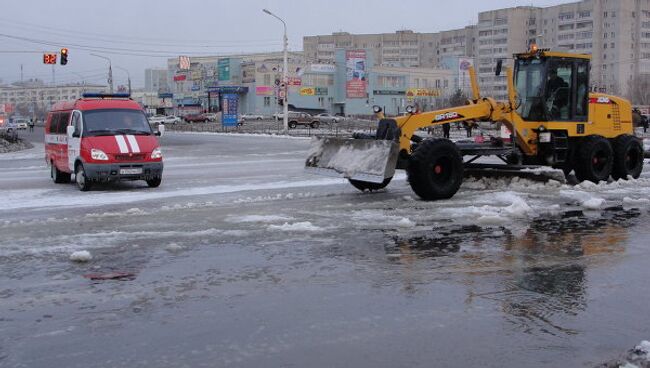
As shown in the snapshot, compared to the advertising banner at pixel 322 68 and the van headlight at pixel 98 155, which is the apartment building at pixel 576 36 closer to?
the advertising banner at pixel 322 68

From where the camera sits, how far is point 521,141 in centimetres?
1483

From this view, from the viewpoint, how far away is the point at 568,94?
15336 millimetres

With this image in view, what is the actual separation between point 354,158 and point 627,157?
7.19m

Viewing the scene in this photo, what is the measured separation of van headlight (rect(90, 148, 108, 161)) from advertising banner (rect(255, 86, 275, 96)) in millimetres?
91194

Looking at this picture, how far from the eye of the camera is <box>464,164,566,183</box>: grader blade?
1493cm

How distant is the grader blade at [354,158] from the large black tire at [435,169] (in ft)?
1.44

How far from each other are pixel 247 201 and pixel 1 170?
12.7 m

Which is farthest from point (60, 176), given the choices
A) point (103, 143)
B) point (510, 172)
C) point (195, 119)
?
point (195, 119)

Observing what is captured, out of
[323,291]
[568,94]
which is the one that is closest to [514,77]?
[568,94]

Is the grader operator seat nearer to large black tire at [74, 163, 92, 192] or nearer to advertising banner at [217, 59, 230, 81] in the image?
large black tire at [74, 163, 92, 192]

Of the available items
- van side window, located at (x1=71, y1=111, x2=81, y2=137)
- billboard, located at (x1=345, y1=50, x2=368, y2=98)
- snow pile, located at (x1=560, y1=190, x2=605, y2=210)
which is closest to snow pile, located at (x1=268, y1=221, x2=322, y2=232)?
snow pile, located at (x1=560, y1=190, x2=605, y2=210)

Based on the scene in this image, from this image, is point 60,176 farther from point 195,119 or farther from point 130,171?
point 195,119

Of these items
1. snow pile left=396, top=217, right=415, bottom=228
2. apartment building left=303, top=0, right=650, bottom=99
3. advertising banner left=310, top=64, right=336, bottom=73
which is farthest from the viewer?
apartment building left=303, top=0, right=650, bottom=99

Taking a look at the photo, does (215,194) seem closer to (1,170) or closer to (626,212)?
(626,212)
